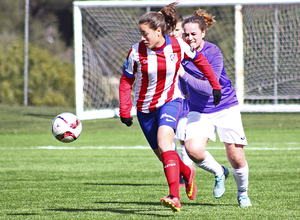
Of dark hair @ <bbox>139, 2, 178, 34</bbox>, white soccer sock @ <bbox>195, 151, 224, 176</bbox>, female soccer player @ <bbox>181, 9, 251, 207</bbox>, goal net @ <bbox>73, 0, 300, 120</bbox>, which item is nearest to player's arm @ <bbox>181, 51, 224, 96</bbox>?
female soccer player @ <bbox>181, 9, 251, 207</bbox>

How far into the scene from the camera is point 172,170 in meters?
3.87

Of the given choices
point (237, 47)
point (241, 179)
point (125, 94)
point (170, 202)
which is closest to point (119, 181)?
point (241, 179)

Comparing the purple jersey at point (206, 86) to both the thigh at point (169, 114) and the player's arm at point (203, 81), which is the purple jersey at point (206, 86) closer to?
the player's arm at point (203, 81)

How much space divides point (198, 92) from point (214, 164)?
2.37 feet

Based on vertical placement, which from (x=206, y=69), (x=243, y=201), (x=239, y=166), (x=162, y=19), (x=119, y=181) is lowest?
(x=119, y=181)

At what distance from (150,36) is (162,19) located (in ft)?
0.67

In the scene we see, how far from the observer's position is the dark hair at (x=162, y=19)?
157 inches

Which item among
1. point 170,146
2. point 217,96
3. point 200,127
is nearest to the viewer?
point 170,146

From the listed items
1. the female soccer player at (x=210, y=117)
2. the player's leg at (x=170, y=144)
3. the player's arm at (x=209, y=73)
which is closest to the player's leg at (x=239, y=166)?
the female soccer player at (x=210, y=117)

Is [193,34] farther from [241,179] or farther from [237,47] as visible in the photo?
[237,47]

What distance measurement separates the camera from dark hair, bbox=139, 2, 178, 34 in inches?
157

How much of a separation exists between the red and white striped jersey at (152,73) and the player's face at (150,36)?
0.07m

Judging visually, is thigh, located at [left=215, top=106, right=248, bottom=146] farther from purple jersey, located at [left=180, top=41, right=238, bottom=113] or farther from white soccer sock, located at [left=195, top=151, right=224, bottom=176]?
white soccer sock, located at [left=195, top=151, right=224, bottom=176]

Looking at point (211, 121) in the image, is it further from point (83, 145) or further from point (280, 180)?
point (83, 145)
